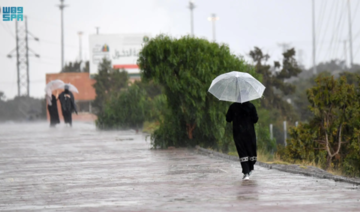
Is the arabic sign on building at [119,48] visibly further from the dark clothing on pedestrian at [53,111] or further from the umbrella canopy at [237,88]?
the umbrella canopy at [237,88]

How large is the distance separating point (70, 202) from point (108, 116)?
28072 mm

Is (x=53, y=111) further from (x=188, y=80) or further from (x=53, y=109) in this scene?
(x=188, y=80)

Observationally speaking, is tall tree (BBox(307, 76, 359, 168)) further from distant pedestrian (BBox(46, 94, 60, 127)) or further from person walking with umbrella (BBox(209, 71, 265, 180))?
distant pedestrian (BBox(46, 94, 60, 127))

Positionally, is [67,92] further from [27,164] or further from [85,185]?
[85,185]

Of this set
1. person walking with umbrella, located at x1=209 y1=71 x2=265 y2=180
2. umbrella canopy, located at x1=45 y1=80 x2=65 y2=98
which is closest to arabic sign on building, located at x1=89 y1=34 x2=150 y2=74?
umbrella canopy, located at x1=45 y1=80 x2=65 y2=98

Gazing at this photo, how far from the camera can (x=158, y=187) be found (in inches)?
453

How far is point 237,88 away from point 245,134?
983mm

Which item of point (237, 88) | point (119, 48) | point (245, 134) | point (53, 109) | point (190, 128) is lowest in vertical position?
point (190, 128)

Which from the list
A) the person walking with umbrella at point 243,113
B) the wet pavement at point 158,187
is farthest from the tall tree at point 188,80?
the person walking with umbrella at point 243,113

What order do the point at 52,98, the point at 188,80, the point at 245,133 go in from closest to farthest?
the point at 245,133 → the point at 188,80 → the point at 52,98

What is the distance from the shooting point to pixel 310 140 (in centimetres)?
2477

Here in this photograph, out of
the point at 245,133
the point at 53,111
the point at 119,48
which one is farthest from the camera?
the point at 119,48

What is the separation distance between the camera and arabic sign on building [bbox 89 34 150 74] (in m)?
82.8

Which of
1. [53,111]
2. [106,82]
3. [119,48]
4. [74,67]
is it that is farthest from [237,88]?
[74,67]
